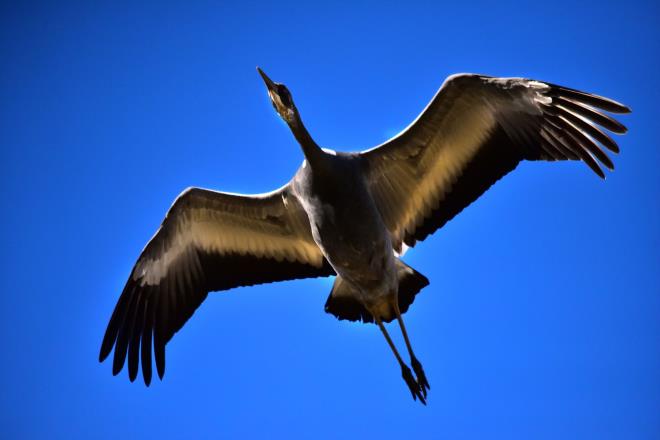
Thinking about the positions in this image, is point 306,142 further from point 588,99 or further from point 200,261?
point 588,99

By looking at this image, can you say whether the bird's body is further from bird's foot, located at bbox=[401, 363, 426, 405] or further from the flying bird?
bird's foot, located at bbox=[401, 363, 426, 405]

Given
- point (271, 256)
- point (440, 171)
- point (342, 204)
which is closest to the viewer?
point (342, 204)

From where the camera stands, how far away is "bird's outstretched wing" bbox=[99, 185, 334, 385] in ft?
31.0

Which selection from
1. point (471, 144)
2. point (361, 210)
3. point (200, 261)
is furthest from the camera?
point (200, 261)

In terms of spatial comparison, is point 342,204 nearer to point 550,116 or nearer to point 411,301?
point 411,301

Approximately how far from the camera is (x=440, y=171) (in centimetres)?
903

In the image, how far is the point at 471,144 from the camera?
28.9 ft

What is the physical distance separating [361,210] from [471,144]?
5.19 ft

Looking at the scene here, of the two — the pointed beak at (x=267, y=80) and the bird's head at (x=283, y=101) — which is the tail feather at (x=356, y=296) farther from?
the pointed beak at (x=267, y=80)

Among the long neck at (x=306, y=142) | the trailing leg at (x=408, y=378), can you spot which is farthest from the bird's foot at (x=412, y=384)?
the long neck at (x=306, y=142)

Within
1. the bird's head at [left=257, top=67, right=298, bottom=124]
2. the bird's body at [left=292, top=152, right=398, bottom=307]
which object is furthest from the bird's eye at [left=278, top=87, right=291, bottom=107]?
the bird's body at [left=292, top=152, right=398, bottom=307]

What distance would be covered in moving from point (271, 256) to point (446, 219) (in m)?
2.26

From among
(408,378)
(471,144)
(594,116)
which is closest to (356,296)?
(408,378)

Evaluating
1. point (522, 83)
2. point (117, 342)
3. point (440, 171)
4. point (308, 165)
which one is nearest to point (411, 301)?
point (440, 171)
